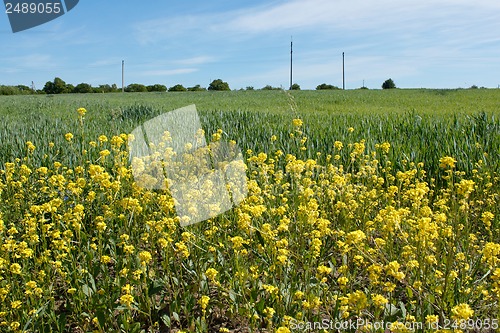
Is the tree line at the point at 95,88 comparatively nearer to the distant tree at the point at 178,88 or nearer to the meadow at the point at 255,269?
the distant tree at the point at 178,88

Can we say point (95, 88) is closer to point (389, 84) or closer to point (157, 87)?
point (157, 87)

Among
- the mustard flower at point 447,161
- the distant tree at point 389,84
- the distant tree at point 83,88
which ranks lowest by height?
the mustard flower at point 447,161

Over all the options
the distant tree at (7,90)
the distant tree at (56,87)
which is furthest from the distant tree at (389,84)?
the distant tree at (7,90)

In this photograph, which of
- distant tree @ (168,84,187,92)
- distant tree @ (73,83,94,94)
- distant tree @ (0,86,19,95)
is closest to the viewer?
distant tree @ (0,86,19,95)

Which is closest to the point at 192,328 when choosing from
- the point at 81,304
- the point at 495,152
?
the point at 81,304

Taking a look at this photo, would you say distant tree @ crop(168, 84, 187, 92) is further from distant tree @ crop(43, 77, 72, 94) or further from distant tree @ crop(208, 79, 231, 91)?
distant tree @ crop(43, 77, 72, 94)

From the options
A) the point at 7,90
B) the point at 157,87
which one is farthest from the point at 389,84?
the point at 7,90

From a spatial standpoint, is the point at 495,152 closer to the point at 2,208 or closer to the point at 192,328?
the point at 192,328

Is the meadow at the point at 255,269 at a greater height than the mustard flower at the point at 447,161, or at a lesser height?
lesser

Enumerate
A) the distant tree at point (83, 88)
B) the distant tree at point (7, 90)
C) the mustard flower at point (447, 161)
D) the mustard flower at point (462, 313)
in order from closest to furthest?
the mustard flower at point (462, 313), the mustard flower at point (447, 161), the distant tree at point (7, 90), the distant tree at point (83, 88)

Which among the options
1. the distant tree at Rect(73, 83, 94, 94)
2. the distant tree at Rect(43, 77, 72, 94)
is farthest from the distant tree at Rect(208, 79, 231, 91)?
the distant tree at Rect(43, 77, 72, 94)

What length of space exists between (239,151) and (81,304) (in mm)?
3594

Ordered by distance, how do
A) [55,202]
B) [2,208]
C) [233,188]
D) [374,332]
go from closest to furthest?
1. [374,332]
2. [55,202]
3. [233,188]
4. [2,208]

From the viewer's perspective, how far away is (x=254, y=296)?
2.82 meters
